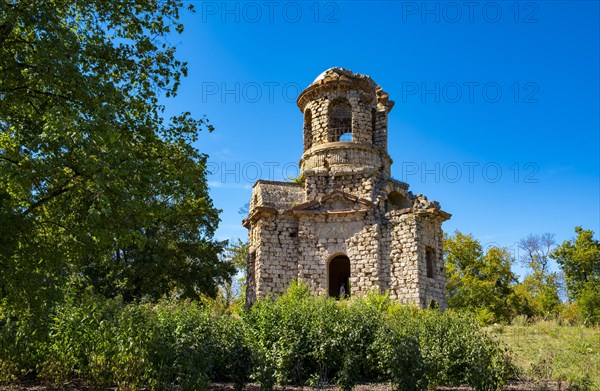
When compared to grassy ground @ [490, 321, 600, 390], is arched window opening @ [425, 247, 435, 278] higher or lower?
higher

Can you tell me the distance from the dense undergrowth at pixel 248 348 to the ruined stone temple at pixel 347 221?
25.9ft

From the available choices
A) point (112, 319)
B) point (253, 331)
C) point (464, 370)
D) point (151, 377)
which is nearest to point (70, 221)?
point (112, 319)

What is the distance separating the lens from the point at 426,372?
9930 millimetres

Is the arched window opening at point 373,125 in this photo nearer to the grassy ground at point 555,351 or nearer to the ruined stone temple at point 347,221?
the ruined stone temple at point 347,221

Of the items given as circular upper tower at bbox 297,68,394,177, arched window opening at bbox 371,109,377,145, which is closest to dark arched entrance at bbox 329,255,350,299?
circular upper tower at bbox 297,68,394,177

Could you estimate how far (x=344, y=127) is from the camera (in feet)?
81.0

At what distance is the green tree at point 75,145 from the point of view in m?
8.26

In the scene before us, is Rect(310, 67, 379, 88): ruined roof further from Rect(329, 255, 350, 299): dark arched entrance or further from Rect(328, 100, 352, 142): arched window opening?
Rect(329, 255, 350, 299): dark arched entrance

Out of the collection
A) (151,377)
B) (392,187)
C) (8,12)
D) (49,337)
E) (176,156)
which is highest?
(392,187)

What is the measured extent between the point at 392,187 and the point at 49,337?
1600cm

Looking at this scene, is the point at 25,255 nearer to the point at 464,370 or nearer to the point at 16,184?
the point at 16,184

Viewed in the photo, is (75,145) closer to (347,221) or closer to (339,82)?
(347,221)

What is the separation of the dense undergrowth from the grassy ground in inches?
50.1

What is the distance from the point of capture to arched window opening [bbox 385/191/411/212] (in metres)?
23.2
